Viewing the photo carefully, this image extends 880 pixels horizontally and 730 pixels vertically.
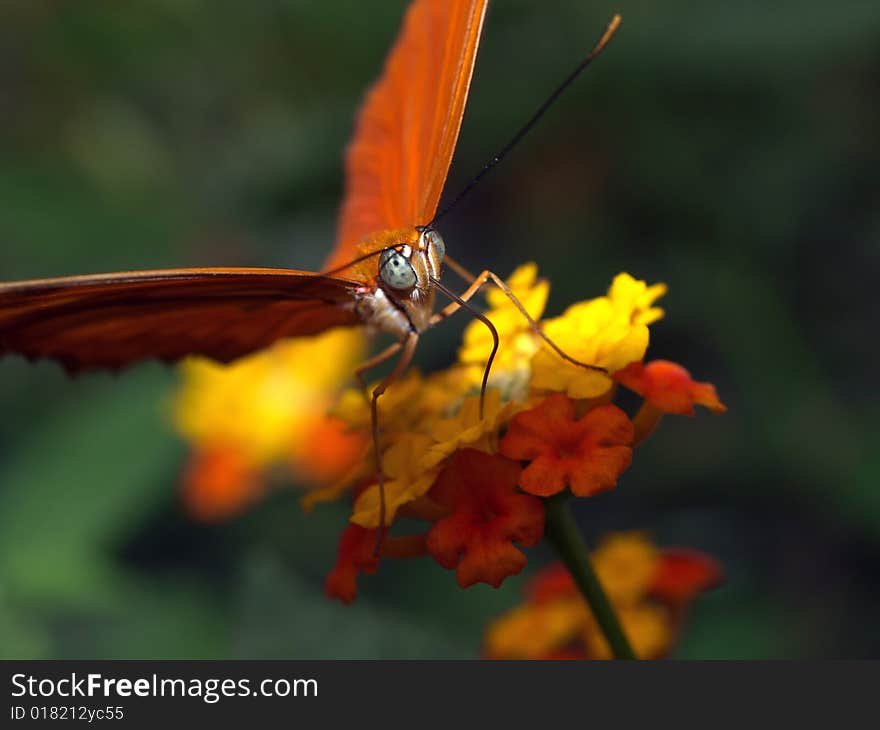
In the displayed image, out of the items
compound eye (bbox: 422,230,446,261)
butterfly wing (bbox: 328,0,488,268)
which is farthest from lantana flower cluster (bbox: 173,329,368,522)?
compound eye (bbox: 422,230,446,261)

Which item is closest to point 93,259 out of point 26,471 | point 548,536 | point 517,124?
point 26,471

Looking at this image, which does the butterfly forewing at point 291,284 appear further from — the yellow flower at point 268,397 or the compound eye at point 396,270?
the yellow flower at point 268,397

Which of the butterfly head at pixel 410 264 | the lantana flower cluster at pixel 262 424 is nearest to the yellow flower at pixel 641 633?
the butterfly head at pixel 410 264

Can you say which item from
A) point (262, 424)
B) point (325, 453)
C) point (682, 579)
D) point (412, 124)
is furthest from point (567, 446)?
point (262, 424)

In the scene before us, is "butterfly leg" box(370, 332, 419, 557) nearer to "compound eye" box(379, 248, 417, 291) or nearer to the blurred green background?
"compound eye" box(379, 248, 417, 291)

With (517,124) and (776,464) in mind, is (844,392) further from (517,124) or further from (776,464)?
(517,124)

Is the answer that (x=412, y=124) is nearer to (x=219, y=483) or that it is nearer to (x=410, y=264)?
(x=410, y=264)
